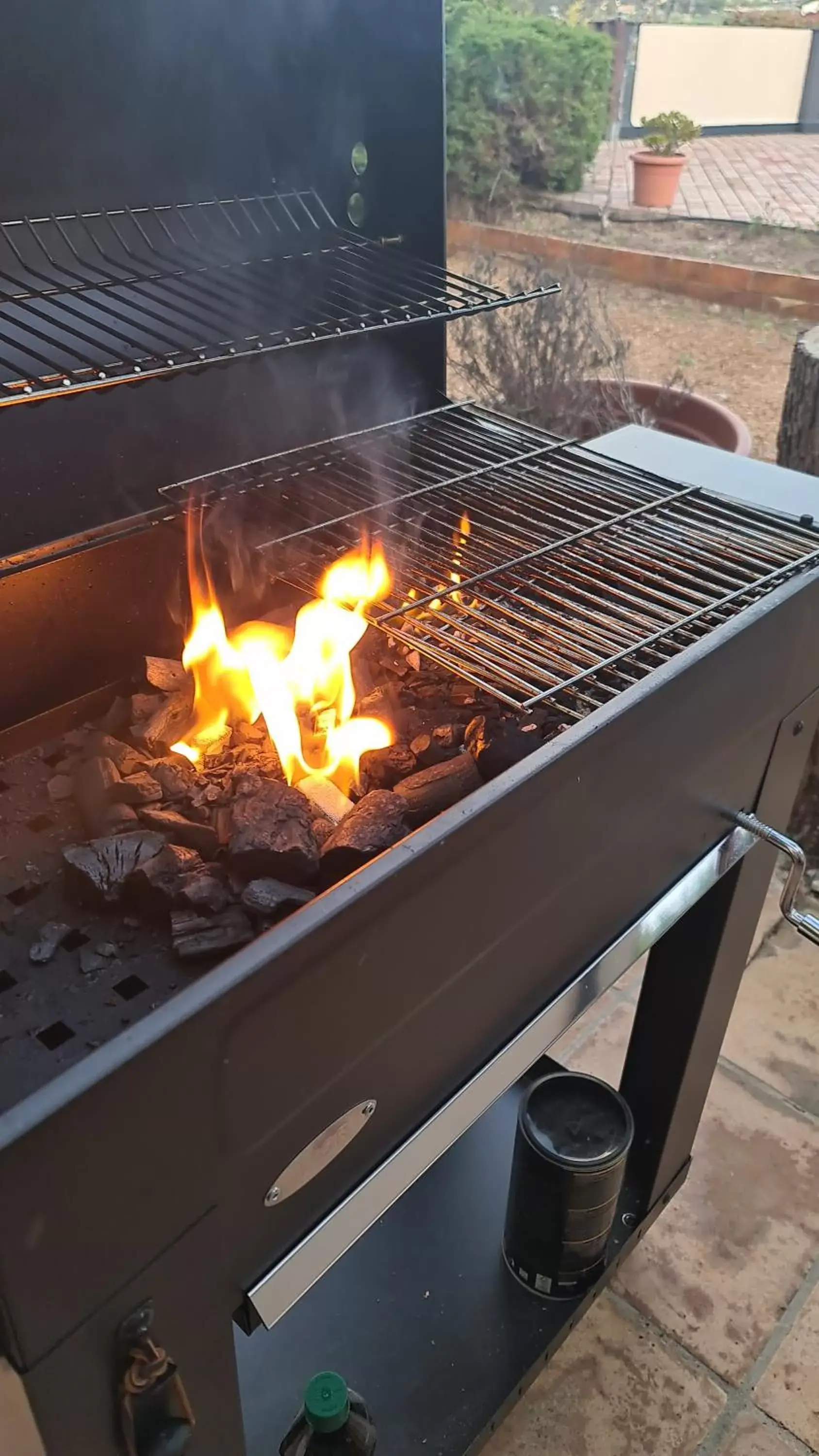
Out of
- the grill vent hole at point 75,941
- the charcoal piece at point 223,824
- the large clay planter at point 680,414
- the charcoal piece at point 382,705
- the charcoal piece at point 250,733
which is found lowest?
the large clay planter at point 680,414

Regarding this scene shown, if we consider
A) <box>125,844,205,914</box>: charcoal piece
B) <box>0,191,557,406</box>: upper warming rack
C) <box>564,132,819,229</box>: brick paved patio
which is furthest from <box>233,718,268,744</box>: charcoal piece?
<box>564,132,819,229</box>: brick paved patio

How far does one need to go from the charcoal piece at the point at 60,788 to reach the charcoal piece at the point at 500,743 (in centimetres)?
37

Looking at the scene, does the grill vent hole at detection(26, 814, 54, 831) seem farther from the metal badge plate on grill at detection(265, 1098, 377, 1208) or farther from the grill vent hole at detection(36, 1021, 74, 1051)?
the metal badge plate on grill at detection(265, 1098, 377, 1208)

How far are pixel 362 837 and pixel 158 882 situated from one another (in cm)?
16

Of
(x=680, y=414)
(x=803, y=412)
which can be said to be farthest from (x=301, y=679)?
(x=680, y=414)

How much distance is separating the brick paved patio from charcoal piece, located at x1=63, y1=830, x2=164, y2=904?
6.23m

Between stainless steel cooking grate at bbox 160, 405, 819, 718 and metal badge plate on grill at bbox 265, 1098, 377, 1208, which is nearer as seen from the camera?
metal badge plate on grill at bbox 265, 1098, 377, 1208

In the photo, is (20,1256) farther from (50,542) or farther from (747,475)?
Result: (747,475)

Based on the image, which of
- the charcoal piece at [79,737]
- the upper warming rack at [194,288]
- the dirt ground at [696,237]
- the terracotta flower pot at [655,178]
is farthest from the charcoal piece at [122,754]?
the terracotta flower pot at [655,178]

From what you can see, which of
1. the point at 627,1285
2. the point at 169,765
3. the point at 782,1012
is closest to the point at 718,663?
the point at 169,765

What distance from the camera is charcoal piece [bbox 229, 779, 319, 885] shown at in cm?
77

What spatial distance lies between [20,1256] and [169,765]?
0.47 meters

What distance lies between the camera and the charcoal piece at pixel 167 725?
1.00 m

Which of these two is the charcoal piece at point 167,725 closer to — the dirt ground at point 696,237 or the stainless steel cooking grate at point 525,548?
the stainless steel cooking grate at point 525,548
